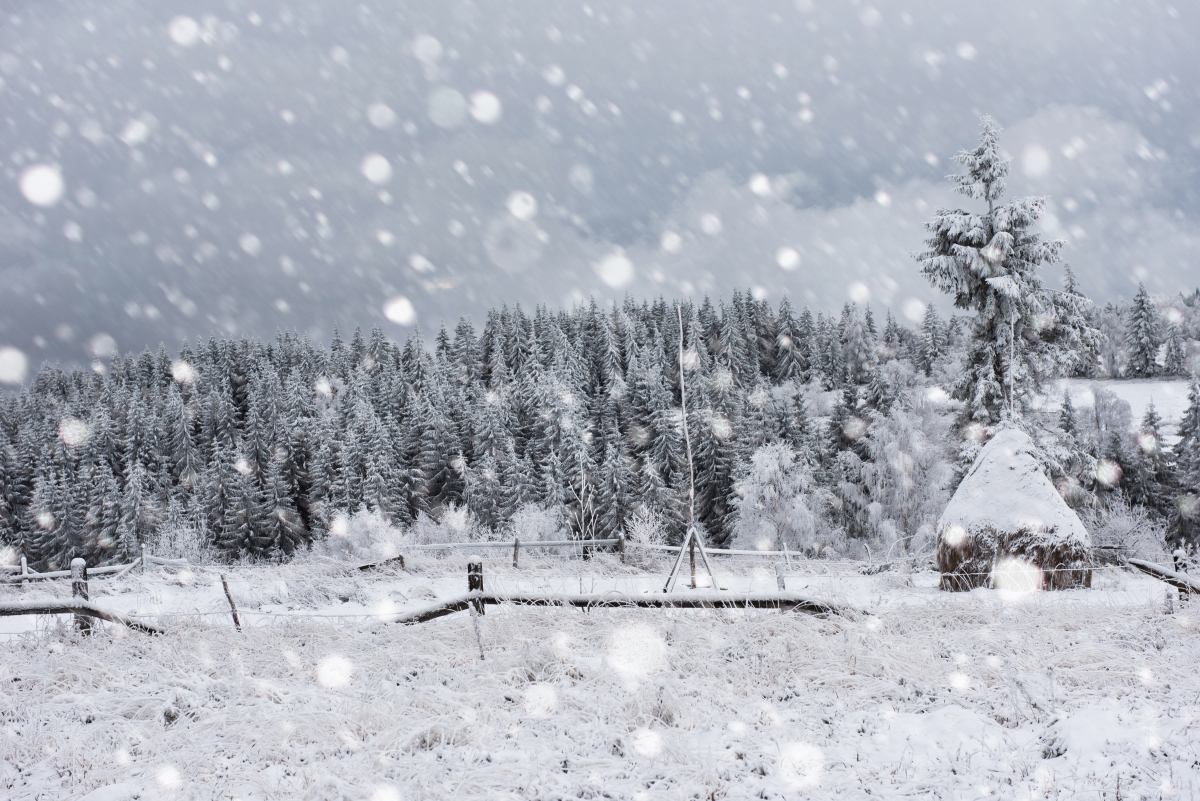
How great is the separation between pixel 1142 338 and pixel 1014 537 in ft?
304

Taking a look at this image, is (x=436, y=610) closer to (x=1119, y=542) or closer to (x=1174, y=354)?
(x=1119, y=542)

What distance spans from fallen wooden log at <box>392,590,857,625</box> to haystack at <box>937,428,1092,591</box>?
195 inches

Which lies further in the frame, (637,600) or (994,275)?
(994,275)

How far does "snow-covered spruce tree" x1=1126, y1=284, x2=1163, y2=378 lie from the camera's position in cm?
7981

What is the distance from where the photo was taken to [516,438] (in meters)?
67.0

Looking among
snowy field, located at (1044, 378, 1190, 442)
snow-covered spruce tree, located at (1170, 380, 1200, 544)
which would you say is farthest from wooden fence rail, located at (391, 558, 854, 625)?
snowy field, located at (1044, 378, 1190, 442)

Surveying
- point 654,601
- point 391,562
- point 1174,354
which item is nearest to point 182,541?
point 391,562

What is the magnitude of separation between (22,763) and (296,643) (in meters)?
2.75

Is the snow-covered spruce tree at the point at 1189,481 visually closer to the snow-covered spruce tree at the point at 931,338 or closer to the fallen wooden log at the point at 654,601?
the fallen wooden log at the point at 654,601

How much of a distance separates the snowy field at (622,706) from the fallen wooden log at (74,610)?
11.3 inches

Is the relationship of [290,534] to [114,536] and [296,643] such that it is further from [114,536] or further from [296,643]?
[296,643]

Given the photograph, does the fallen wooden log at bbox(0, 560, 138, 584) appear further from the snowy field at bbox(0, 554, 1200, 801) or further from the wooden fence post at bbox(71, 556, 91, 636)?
the snowy field at bbox(0, 554, 1200, 801)

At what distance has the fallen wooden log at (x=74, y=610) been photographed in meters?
7.23

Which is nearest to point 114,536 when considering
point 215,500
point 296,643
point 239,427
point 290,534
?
point 215,500
